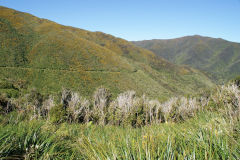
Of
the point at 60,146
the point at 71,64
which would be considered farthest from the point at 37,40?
the point at 60,146

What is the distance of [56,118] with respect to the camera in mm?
11594

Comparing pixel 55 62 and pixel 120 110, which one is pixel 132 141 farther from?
pixel 55 62

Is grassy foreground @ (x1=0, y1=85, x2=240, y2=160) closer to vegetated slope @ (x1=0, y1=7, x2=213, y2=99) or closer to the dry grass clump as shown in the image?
the dry grass clump

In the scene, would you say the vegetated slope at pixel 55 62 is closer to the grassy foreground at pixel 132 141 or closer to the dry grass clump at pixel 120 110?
the dry grass clump at pixel 120 110

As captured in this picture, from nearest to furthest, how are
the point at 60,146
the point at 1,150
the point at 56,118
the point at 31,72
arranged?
the point at 1,150 → the point at 60,146 → the point at 56,118 → the point at 31,72

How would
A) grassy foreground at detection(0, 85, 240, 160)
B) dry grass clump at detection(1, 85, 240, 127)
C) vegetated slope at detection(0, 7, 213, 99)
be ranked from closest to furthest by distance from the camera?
grassy foreground at detection(0, 85, 240, 160), dry grass clump at detection(1, 85, 240, 127), vegetated slope at detection(0, 7, 213, 99)

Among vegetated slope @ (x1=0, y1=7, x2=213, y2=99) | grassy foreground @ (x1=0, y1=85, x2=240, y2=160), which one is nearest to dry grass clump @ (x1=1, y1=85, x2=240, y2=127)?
grassy foreground @ (x1=0, y1=85, x2=240, y2=160)

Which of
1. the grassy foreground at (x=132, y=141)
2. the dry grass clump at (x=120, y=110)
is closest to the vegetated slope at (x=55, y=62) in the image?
the dry grass clump at (x=120, y=110)

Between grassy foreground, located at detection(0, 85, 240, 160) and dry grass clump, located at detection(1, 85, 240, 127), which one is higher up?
grassy foreground, located at detection(0, 85, 240, 160)

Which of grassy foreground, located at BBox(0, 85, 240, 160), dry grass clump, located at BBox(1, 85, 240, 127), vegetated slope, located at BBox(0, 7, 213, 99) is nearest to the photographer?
→ grassy foreground, located at BBox(0, 85, 240, 160)

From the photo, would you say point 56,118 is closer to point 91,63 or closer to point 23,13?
point 91,63

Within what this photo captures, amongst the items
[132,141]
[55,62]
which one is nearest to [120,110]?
[132,141]

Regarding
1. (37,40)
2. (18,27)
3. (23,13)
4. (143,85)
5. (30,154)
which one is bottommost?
(143,85)

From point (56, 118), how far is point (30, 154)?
10.9 meters
